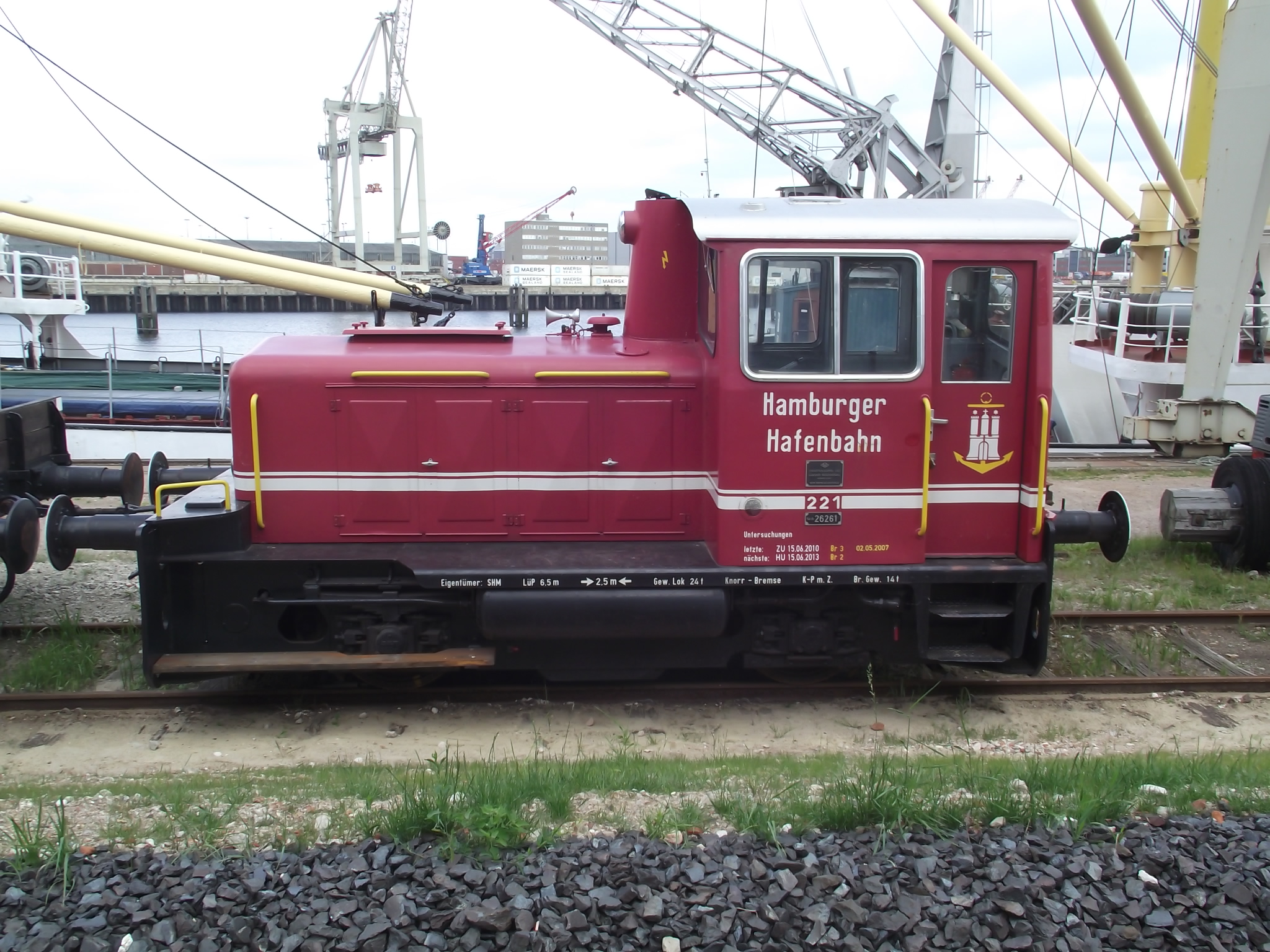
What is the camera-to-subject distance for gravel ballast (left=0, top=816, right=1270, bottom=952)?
367 centimetres

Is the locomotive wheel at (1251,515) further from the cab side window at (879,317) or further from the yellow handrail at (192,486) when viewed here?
the yellow handrail at (192,486)

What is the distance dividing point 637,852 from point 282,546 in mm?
4054

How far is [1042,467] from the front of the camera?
6.58 meters

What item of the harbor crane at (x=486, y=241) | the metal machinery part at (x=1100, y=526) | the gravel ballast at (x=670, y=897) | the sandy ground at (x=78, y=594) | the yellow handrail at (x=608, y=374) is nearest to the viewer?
the gravel ballast at (x=670, y=897)

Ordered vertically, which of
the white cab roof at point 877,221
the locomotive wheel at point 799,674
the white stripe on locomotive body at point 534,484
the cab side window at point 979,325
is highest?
the white cab roof at point 877,221

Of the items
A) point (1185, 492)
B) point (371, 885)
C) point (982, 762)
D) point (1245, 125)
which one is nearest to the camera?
point (371, 885)

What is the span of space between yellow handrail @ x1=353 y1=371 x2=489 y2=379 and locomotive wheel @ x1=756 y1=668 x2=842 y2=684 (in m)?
3.19

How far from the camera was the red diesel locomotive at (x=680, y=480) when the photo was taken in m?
6.41

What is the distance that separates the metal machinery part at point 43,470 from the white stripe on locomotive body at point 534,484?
6.61ft

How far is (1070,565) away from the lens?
10.6 metres

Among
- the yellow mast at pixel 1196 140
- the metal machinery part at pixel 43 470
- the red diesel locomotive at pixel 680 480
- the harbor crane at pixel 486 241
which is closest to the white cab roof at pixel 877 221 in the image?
the red diesel locomotive at pixel 680 480

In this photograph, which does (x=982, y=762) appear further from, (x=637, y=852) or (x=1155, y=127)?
(x=1155, y=127)

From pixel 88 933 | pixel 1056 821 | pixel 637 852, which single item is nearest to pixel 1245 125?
pixel 1056 821

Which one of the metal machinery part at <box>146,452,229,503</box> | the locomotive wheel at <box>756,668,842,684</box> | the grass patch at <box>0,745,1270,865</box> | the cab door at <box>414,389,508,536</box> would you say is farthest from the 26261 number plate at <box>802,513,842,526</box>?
the metal machinery part at <box>146,452,229,503</box>
